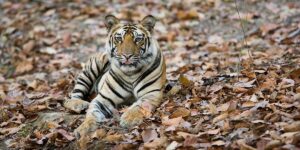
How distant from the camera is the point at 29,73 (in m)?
8.86

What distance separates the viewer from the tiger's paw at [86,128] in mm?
5168

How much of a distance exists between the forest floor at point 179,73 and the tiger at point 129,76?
0.52 feet

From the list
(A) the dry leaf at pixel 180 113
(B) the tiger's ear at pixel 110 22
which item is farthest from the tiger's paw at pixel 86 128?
(B) the tiger's ear at pixel 110 22

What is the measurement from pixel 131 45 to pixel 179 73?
1740 millimetres

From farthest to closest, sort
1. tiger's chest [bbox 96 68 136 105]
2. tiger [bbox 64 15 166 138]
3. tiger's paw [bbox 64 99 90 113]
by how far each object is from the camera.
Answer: tiger's paw [bbox 64 99 90 113]
tiger's chest [bbox 96 68 136 105]
tiger [bbox 64 15 166 138]

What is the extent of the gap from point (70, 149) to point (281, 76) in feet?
6.98

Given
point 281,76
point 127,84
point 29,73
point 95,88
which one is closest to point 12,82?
point 29,73

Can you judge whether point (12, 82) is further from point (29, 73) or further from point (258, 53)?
point (258, 53)

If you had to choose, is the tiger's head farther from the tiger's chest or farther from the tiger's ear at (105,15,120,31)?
the tiger's chest

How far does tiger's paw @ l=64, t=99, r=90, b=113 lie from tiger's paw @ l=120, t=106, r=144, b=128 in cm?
81

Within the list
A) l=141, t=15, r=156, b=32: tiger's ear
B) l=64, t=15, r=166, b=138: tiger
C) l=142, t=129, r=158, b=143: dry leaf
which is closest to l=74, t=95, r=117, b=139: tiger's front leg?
l=64, t=15, r=166, b=138: tiger

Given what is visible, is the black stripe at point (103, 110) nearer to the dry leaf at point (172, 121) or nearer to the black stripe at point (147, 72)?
the black stripe at point (147, 72)

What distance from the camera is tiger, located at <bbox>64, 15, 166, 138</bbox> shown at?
5525mm

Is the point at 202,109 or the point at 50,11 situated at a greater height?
the point at 50,11
